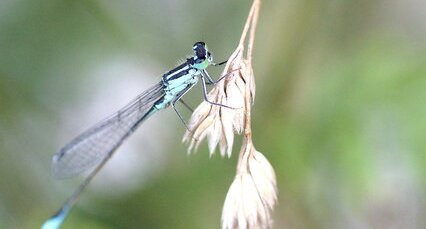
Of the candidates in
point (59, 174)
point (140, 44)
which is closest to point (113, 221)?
point (59, 174)

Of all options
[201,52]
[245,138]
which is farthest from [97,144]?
[245,138]

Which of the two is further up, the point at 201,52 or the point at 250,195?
the point at 201,52

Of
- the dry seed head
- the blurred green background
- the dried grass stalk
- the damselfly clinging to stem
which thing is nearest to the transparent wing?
the damselfly clinging to stem

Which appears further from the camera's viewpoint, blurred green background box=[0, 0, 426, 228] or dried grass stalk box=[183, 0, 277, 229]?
blurred green background box=[0, 0, 426, 228]

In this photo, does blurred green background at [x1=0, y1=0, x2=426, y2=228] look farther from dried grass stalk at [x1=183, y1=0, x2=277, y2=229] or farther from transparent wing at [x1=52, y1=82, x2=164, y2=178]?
dried grass stalk at [x1=183, y1=0, x2=277, y2=229]

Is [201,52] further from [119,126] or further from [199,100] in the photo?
[199,100]
